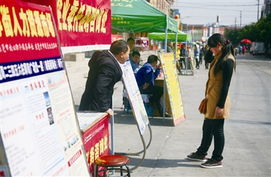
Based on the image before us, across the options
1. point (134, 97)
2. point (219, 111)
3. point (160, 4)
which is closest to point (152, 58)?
point (134, 97)

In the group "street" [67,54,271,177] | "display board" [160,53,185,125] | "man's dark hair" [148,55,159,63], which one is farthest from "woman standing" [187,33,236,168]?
"man's dark hair" [148,55,159,63]

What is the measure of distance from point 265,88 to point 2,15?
1349 cm

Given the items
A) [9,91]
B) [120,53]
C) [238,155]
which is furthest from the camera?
[238,155]

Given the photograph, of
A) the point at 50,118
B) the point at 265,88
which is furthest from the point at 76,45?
the point at 265,88

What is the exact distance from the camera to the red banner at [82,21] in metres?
3.11

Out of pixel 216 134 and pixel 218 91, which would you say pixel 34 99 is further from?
pixel 216 134

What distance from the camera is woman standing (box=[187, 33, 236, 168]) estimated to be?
455 centimetres

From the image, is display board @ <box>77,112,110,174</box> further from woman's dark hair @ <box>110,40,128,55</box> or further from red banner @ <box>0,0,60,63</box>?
red banner @ <box>0,0,60,63</box>

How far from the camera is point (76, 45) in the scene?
135 inches

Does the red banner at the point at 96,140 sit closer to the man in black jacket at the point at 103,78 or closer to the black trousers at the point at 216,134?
the man in black jacket at the point at 103,78

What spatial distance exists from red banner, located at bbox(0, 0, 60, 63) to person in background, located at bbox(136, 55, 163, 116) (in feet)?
16.6

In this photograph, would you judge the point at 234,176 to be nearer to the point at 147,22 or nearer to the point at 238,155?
the point at 238,155

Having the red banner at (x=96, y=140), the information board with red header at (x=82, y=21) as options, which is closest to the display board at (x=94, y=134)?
the red banner at (x=96, y=140)

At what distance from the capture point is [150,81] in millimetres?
7551
